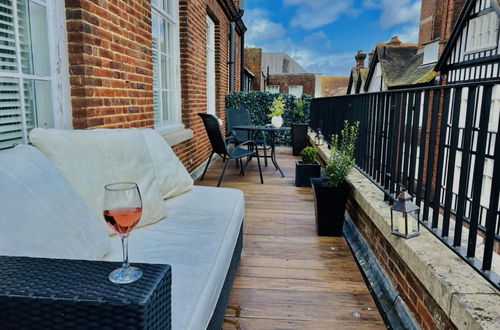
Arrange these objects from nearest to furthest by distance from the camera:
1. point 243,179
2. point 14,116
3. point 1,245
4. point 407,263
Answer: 1. point 1,245
2. point 407,263
3. point 14,116
4. point 243,179

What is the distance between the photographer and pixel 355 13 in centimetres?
4441

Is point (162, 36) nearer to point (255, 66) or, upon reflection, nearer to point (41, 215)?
point (41, 215)

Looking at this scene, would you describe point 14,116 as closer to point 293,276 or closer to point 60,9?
point 60,9

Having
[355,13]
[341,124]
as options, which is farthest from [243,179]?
[355,13]

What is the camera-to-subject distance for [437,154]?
2.30 m

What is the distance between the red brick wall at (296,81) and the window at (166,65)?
69.4 ft

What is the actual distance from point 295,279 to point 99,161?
4.43ft

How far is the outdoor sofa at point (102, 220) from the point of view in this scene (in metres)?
1.12

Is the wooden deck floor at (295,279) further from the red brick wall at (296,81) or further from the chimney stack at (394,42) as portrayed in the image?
the red brick wall at (296,81)

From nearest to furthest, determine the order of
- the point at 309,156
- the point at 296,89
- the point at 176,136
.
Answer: the point at 176,136 < the point at 309,156 < the point at 296,89

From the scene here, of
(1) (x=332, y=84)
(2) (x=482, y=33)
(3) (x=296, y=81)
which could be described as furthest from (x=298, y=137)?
(1) (x=332, y=84)

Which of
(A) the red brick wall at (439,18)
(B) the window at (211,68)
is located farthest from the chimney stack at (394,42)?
(B) the window at (211,68)

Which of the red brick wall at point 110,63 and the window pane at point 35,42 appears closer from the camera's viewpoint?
the window pane at point 35,42

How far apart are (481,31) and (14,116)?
10.7m
